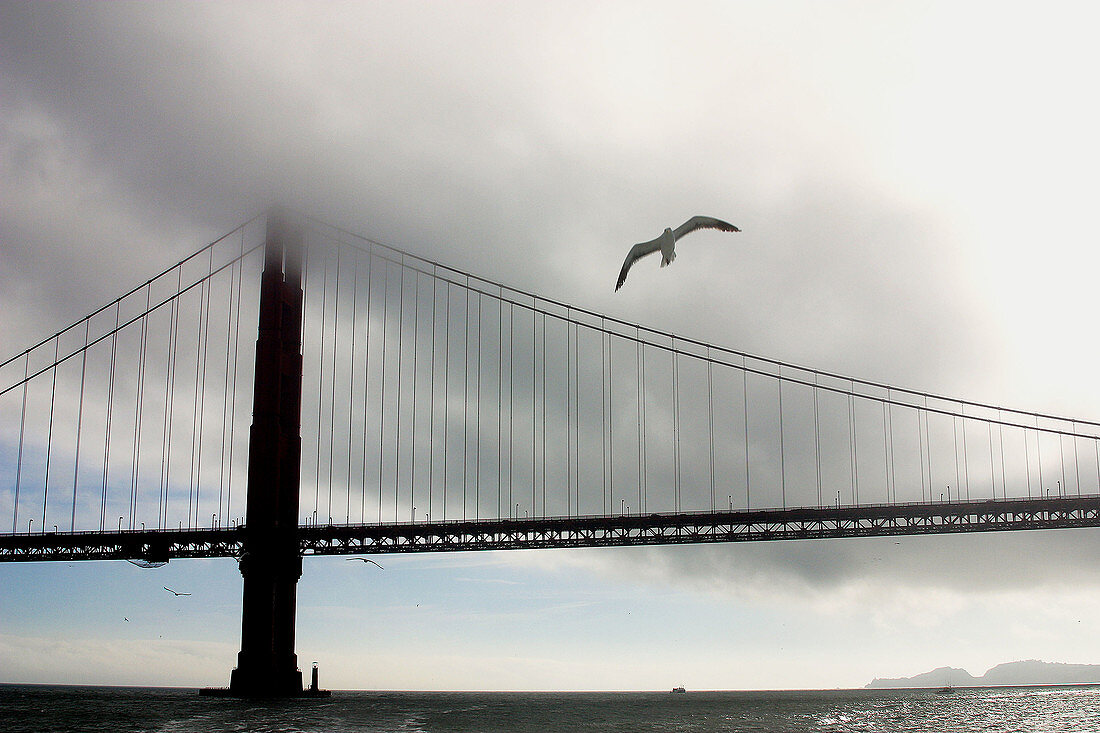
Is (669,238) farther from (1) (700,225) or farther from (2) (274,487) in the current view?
(2) (274,487)

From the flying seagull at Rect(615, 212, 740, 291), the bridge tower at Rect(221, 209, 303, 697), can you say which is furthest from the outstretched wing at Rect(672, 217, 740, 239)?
the bridge tower at Rect(221, 209, 303, 697)

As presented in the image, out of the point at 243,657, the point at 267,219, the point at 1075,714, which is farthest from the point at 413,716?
the point at 1075,714

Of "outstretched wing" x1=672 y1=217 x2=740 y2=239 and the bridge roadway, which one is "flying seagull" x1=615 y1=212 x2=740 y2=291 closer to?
"outstretched wing" x1=672 y1=217 x2=740 y2=239

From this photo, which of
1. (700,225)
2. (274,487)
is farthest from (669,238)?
(274,487)

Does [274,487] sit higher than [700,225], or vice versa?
[700,225]

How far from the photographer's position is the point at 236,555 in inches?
2665

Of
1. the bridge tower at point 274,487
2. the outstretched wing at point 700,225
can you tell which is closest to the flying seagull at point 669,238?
the outstretched wing at point 700,225

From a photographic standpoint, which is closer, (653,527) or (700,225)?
(700,225)

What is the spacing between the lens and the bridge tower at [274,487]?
58.5 metres

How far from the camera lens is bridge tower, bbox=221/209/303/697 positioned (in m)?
58.5

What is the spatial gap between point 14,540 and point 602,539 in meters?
40.9

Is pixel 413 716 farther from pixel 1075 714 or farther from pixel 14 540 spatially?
pixel 1075 714

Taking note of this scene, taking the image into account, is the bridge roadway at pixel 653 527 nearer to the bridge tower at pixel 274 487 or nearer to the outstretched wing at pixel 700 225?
the bridge tower at pixel 274 487

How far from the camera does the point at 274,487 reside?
61.9 m
